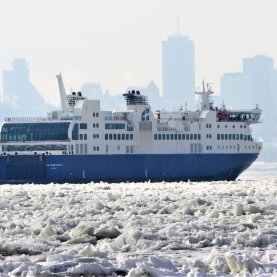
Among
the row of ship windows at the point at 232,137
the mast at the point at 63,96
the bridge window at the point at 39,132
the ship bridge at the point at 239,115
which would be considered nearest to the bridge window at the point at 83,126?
the bridge window at the point at 39,132

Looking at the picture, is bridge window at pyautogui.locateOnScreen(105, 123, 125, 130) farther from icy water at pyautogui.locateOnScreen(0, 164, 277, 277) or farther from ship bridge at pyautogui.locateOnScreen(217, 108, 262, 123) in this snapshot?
icy water at pyautogui.locateOnScreen(0, 164, 277, 277)

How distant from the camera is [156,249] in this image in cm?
1602

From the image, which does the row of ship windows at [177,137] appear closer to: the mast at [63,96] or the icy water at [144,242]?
the mast at [63,96]

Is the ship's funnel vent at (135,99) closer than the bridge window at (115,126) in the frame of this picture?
No

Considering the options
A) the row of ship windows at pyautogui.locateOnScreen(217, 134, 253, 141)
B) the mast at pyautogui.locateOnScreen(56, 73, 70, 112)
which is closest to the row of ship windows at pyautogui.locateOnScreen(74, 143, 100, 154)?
the mast at pyautogui.locateOnScreen(56, 73, 70, 112)

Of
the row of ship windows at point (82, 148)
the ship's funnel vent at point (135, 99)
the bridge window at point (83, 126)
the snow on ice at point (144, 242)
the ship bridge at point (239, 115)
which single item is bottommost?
the snow on ice at point (144, 242)

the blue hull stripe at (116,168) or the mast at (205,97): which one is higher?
the mast at (205,97)

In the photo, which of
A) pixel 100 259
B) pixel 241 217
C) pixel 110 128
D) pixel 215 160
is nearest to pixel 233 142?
pixel 215 160

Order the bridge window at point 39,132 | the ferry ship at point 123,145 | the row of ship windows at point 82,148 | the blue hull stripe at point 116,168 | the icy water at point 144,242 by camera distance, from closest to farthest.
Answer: the icy water at point 144,242 < the blue hull stripe at point 116,168 < the ferry ship at point 123,145 < the row of ship windows at point 82,148 < the bridge window at point 39,132

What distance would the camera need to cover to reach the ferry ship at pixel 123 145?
78438mm

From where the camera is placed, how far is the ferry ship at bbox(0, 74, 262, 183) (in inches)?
3088

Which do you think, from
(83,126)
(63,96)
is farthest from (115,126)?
(63,96)

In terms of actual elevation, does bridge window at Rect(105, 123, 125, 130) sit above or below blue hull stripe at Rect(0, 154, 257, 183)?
above

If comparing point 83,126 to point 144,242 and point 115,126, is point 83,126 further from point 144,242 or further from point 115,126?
point 144,242
